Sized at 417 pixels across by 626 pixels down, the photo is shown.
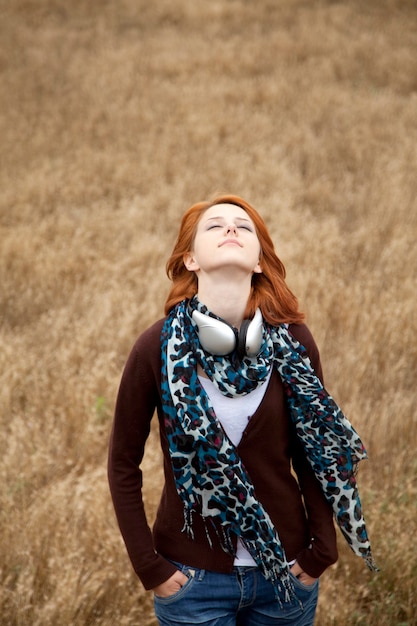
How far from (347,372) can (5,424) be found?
262cm

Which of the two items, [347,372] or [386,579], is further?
[347,372]

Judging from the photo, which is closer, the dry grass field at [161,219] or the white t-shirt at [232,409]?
the white t-shirt at [232,409]

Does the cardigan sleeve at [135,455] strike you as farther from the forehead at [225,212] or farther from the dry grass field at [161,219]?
the dry grass field at [161,219]

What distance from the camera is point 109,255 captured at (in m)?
6.79

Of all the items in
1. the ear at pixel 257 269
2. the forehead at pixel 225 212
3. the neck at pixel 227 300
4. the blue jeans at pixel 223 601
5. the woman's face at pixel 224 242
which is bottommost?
the blue jeans at pixel 223 601

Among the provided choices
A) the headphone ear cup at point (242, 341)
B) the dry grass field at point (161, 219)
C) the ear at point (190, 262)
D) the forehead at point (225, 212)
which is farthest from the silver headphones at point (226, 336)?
the dry grass field at point (161, 219)

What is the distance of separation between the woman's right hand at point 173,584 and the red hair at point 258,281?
83cm

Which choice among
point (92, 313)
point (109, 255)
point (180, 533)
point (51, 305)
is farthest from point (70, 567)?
point (109, 255)

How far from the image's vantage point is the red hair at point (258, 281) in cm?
194

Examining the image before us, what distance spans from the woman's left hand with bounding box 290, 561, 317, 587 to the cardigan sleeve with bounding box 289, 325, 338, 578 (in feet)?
0.05

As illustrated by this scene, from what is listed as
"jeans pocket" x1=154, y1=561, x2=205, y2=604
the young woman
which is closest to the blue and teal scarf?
the young woman

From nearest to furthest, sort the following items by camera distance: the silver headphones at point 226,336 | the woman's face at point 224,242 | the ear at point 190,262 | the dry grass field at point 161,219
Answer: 1. the silver headphones at point 226,336
2. the woman's face at point 224,242
3. the ear at point 190,262
4. the dry grass field at point 161,219

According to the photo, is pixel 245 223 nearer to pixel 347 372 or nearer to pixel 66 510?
pixel 66 510

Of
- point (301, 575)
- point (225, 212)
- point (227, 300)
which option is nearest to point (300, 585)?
point (301, 575)
